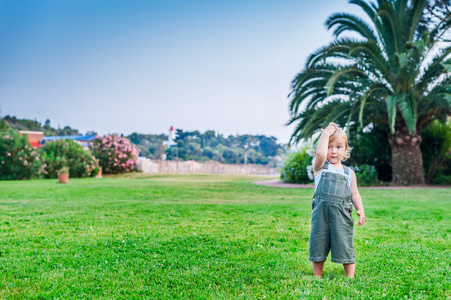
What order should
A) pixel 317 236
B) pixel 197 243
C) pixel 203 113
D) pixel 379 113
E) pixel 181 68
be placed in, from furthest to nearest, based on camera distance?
pixel 203 113 → pixel 181 68 → pixel 379 113 → pixel 197 243 → pixel 317 236

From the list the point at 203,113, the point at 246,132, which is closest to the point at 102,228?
the point at 203,113

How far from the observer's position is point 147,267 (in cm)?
330

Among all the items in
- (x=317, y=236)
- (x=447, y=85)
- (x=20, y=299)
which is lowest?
(x=20, y=299)

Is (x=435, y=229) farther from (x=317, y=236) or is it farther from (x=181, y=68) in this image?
(x=181, y=68)

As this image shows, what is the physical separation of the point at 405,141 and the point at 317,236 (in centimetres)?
1261

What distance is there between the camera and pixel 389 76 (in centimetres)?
1336

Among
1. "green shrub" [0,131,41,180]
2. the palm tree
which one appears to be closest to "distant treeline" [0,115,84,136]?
"green shrub" [0,131,41,180]

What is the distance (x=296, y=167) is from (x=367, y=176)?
3247mm

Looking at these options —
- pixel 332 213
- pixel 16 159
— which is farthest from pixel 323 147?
pixel 16 159

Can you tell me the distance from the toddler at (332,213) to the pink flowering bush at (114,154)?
2749 centimetres

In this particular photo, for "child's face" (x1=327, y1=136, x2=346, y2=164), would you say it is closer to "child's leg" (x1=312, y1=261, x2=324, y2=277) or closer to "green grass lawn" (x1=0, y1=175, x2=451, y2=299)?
"child's leg" (x1=312, y1=261, x2=324, y2=277)

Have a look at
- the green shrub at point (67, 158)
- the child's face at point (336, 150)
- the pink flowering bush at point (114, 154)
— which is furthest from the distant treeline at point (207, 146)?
the child's face at point (336, 150)

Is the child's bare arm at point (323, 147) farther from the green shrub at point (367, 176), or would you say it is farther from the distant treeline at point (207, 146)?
the distant treeline at point (207, 146)

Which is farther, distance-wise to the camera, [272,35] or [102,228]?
[272,35]
